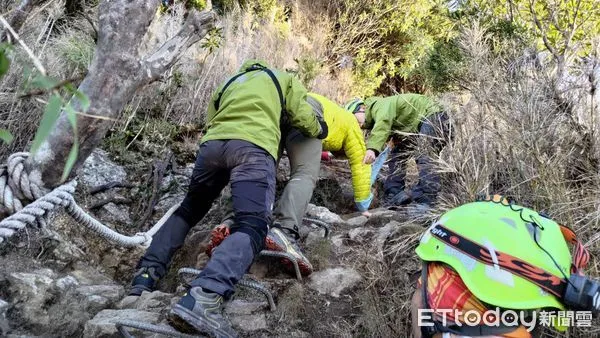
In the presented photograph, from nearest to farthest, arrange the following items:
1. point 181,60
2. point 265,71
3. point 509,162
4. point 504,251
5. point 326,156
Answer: point 504,251 < point 509,162 < point 265,71 < point 326,156 < point 181,60

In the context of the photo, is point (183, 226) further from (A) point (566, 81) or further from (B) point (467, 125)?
(A) point (566, 81)

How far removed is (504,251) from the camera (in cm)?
178

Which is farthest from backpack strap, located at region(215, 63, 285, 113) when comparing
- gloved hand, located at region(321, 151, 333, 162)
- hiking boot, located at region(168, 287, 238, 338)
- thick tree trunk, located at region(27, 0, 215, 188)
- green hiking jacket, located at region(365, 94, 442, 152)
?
gloved hand, located at region(321, 151, 333, 162)

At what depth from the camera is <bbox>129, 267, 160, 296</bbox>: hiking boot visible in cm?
297

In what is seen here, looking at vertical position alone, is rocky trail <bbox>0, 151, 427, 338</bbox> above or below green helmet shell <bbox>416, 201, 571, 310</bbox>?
below

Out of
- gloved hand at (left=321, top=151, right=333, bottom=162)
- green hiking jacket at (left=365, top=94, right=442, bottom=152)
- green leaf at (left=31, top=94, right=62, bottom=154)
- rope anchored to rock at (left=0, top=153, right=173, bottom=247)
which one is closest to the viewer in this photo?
green leaf at (left=31, top=94, right=62, bottom=154)

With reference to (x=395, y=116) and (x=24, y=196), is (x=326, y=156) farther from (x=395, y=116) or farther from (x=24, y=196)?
(x=24, y=196)

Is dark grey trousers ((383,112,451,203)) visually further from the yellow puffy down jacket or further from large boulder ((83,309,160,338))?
large boulder ((83,309,160,338))

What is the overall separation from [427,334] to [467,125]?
6.31ft

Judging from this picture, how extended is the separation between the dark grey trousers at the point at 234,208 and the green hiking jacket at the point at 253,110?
0.18ft

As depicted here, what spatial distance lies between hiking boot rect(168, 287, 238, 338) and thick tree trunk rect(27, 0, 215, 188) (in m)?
1.11

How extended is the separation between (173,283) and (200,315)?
1.14 metres

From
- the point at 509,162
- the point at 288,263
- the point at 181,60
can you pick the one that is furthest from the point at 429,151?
the point at 181,60

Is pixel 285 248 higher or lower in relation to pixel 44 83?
lower
